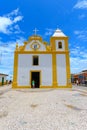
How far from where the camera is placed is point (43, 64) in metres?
24.5

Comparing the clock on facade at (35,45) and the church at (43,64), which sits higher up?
the clock on facade at (35,45)

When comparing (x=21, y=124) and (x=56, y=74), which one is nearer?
(x=21, y=124)

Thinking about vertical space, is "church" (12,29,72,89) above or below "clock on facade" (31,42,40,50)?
below

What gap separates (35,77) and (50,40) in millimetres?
6423

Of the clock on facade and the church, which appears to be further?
the clock on facade

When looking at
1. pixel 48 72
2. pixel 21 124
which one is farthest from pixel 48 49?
pixel 21 124

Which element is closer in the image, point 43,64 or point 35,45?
point 43,64

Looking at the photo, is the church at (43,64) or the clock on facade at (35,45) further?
the clock on facade at (35,45)

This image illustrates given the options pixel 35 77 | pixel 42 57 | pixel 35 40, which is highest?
pixel 35 40

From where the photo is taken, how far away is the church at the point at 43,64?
78.6ft

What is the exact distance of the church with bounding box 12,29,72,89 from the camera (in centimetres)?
2395

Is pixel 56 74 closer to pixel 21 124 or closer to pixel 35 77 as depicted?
pixel 35 77

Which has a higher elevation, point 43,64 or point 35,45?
point 35,45

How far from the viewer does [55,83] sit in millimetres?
23844
